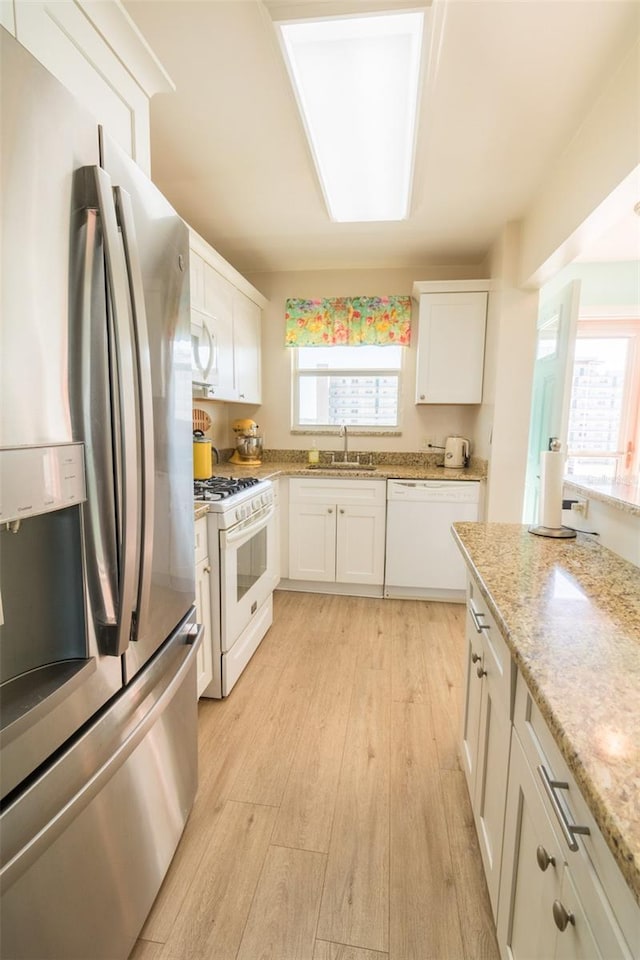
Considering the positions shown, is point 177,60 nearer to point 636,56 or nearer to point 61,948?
point 636,56

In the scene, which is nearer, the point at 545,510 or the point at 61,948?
the point at 61,948

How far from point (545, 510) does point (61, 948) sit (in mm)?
1655

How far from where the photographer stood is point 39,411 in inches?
27.3

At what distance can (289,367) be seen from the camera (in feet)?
12.4

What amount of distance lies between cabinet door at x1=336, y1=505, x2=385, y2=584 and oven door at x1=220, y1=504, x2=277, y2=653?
589mm

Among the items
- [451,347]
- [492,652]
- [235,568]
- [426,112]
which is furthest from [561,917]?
[451,347]

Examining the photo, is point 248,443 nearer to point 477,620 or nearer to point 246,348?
point 246,348

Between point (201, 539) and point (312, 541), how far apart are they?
4.75 feet

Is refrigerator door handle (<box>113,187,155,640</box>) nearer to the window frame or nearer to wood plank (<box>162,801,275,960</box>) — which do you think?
wood plank (<box>162,801,275,960</box>)

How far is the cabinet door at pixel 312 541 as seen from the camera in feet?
10.4

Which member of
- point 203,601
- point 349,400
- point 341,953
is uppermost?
point 349,400

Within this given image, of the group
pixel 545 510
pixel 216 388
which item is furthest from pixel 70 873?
pixel 216 388

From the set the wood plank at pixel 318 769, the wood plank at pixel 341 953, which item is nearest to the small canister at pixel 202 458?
the wood plank at pixel 318 769

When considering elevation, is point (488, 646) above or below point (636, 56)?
below
